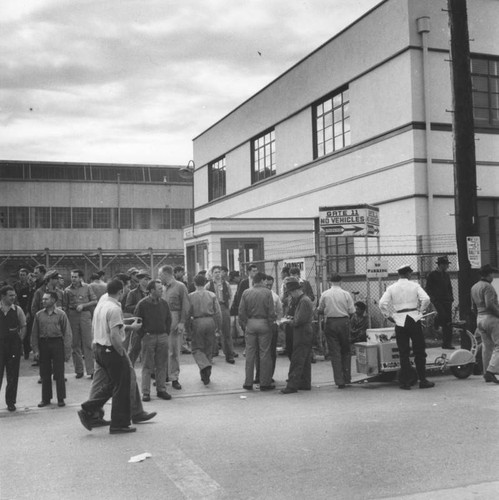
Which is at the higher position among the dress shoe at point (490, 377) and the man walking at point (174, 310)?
the man walking at point (174, 310)

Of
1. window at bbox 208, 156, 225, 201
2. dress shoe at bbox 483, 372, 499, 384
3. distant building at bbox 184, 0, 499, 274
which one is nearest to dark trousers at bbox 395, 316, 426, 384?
dress shoe at bbox 483, 372, 499, 384

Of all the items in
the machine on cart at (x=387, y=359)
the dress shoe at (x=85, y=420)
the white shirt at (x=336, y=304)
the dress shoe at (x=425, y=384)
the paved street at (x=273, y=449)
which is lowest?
the paved street at (x=273, y=449)

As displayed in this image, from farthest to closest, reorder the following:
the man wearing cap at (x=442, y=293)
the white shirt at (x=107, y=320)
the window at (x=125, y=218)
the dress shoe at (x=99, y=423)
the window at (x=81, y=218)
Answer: the window at (x=125, y=218) → the window at (x=81, y=218) → the man wearing cap at (x=442, y=293) → the dress shoe at (x=99, y=423) → the white shirt at (x=107, y=320)

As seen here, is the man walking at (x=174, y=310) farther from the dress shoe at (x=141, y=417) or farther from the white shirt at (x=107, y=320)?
the white shirt at (x=107, y=320)

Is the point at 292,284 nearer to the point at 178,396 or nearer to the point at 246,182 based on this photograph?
the point at 178,396

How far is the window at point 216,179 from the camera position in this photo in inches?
1224

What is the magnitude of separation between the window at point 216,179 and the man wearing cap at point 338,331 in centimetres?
2003

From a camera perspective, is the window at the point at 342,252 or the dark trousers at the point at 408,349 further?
the window at the point at 342,252

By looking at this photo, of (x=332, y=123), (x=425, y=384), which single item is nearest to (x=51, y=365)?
(x=425, y=384)

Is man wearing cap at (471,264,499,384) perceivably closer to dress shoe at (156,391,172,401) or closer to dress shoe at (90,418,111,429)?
dress shoe at (156,391,172,401)

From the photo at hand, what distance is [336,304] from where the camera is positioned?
1141 cm

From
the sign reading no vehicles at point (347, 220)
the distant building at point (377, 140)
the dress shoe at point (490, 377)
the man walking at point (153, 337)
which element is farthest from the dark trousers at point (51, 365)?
the distant building at point (377, 140)

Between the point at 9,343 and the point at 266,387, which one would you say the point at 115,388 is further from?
the point at 266,387

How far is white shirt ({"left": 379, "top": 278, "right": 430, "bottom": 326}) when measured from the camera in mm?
10930
